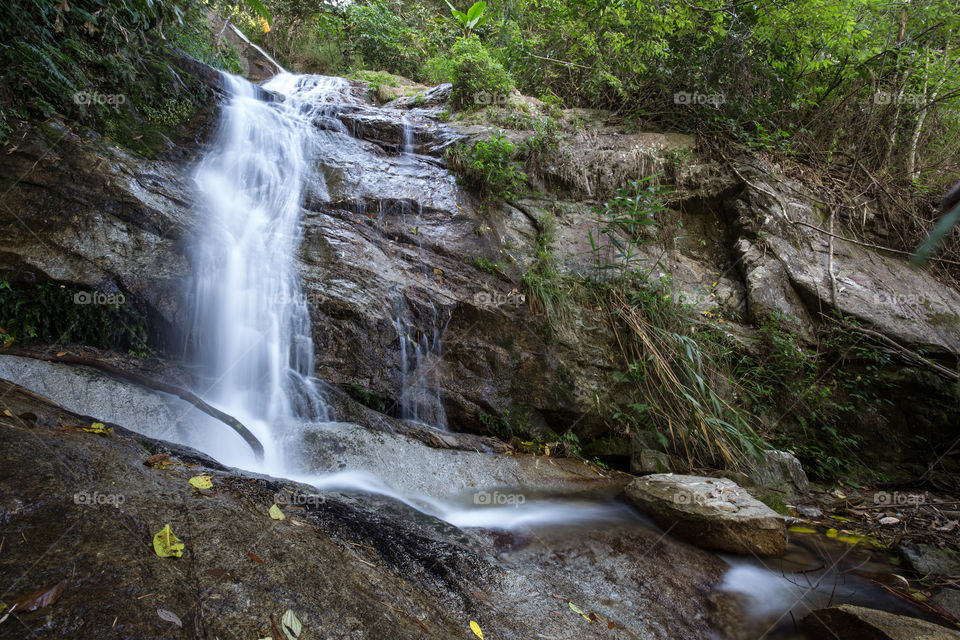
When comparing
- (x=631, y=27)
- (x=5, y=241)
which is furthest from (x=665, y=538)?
(x=631, y=27)

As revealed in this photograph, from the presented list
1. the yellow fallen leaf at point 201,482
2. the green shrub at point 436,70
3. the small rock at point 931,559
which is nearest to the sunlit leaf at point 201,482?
the yellow fallen leaf at point 201,482

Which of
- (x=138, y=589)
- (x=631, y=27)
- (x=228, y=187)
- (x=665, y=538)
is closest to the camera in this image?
(x=138, y=589)

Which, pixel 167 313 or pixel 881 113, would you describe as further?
pixel 881 113

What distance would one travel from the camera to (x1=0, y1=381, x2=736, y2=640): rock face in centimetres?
139

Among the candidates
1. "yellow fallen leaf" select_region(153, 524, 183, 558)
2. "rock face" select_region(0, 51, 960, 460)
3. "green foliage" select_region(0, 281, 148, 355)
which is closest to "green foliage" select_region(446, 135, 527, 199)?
"rock face" select_region(0, 51, 960, 460)

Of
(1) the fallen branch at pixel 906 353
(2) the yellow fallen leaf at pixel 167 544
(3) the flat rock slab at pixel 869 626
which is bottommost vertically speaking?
(3) the flat rock slab at pixel 869 626

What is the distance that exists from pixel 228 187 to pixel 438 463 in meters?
4.24

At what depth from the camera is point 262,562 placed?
1722 mm

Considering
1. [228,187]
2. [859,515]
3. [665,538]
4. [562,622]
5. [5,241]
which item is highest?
[228,187]

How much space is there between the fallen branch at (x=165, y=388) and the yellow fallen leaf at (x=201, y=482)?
108 centimetres

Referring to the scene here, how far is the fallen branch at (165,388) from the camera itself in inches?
129

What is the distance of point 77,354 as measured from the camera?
3.40 metres

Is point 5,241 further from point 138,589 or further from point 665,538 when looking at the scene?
point 665,538

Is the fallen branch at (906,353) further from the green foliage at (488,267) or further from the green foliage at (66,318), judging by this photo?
the green foliage at (66,318)
